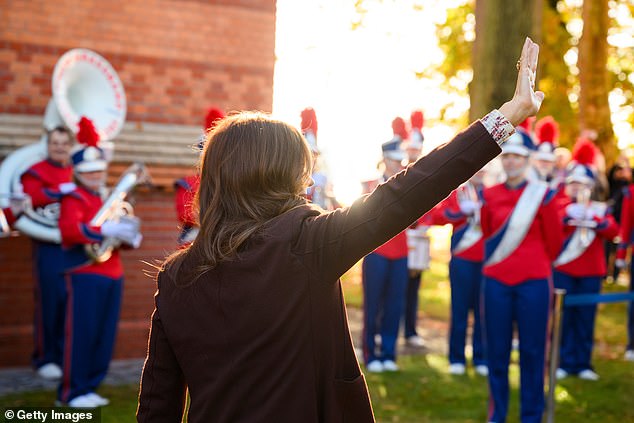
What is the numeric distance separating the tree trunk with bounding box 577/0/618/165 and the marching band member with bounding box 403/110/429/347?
26.3ft

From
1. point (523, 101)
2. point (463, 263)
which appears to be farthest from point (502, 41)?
point (523, 101)

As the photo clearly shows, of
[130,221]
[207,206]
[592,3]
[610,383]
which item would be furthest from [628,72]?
[207,206]

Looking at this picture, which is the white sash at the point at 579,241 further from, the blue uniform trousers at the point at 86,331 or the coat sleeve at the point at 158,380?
the coat sleeve at the point at 158,380

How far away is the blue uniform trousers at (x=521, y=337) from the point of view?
659 centimetres

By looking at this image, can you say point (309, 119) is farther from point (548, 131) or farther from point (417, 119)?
point (548, 131)

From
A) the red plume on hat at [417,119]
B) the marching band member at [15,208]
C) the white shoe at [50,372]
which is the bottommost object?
the white shoe at [50,372]

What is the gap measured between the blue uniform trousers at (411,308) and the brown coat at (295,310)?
8807 mm

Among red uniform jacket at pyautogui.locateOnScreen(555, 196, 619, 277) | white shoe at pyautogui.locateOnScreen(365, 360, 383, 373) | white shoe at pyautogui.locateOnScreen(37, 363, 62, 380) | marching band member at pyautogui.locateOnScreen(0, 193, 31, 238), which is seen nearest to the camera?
marching band member at pyautogui.locateOnScreen(0, 193, 31, 238)

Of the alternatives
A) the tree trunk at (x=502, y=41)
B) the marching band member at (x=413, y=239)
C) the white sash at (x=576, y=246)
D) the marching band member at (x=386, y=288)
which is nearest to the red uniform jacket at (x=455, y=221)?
the marching band member at (x=413, y=239)

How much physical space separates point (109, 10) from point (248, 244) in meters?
6.99

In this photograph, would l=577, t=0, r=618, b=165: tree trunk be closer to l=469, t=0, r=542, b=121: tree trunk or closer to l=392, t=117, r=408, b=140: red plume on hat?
l=392, t=117, r=408, b=140: red plume on hat

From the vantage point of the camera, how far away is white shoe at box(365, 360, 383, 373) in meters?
9.11

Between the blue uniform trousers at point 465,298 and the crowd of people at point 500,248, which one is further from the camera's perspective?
the blue uniform trousers at point 465,298

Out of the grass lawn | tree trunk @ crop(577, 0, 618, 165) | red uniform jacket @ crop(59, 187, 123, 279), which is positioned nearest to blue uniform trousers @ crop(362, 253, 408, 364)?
the grass lawn
